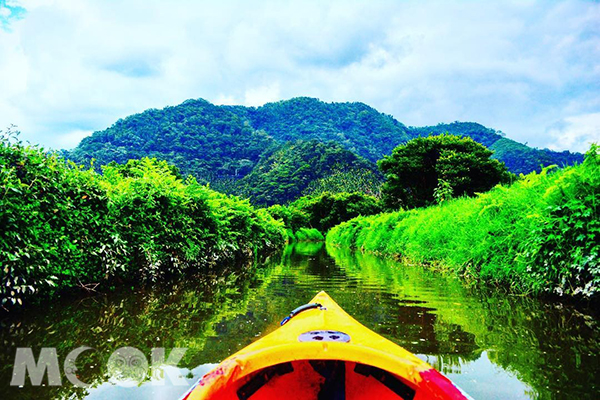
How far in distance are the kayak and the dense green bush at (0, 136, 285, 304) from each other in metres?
3.17

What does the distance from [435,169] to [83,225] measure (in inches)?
860

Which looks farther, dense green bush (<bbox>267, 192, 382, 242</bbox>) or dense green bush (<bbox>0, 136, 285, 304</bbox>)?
dense green bush (<bbox>267, 192, 382, 242</bbox>)

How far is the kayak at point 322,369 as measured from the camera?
1.60m

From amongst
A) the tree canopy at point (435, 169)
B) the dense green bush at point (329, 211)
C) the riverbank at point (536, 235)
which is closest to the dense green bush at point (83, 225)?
the riverbank at point (536, 235)

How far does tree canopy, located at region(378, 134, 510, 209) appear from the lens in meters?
22.1

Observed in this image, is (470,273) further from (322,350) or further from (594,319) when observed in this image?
(322,350)

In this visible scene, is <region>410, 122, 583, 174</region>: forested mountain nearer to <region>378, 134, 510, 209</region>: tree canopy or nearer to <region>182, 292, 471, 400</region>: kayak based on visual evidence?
<region>378, 134, 510, 209</region>: tree canopy

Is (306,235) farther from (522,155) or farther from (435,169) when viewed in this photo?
(522,155)

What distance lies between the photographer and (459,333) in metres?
3.75

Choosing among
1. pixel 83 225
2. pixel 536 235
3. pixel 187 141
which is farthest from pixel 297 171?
pixel 536 235

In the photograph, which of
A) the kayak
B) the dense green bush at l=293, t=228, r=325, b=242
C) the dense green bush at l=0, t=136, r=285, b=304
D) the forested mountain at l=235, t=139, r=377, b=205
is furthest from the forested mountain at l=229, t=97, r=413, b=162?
the kayak

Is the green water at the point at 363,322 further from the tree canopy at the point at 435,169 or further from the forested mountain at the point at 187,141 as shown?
the forested mountain at the point at 187,141

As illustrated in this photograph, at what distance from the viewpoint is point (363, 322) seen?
4215 millimetres

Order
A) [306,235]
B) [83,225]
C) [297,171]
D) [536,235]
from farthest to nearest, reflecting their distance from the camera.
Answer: [297,171]
[306,235]
[83,225]
[536,235]
